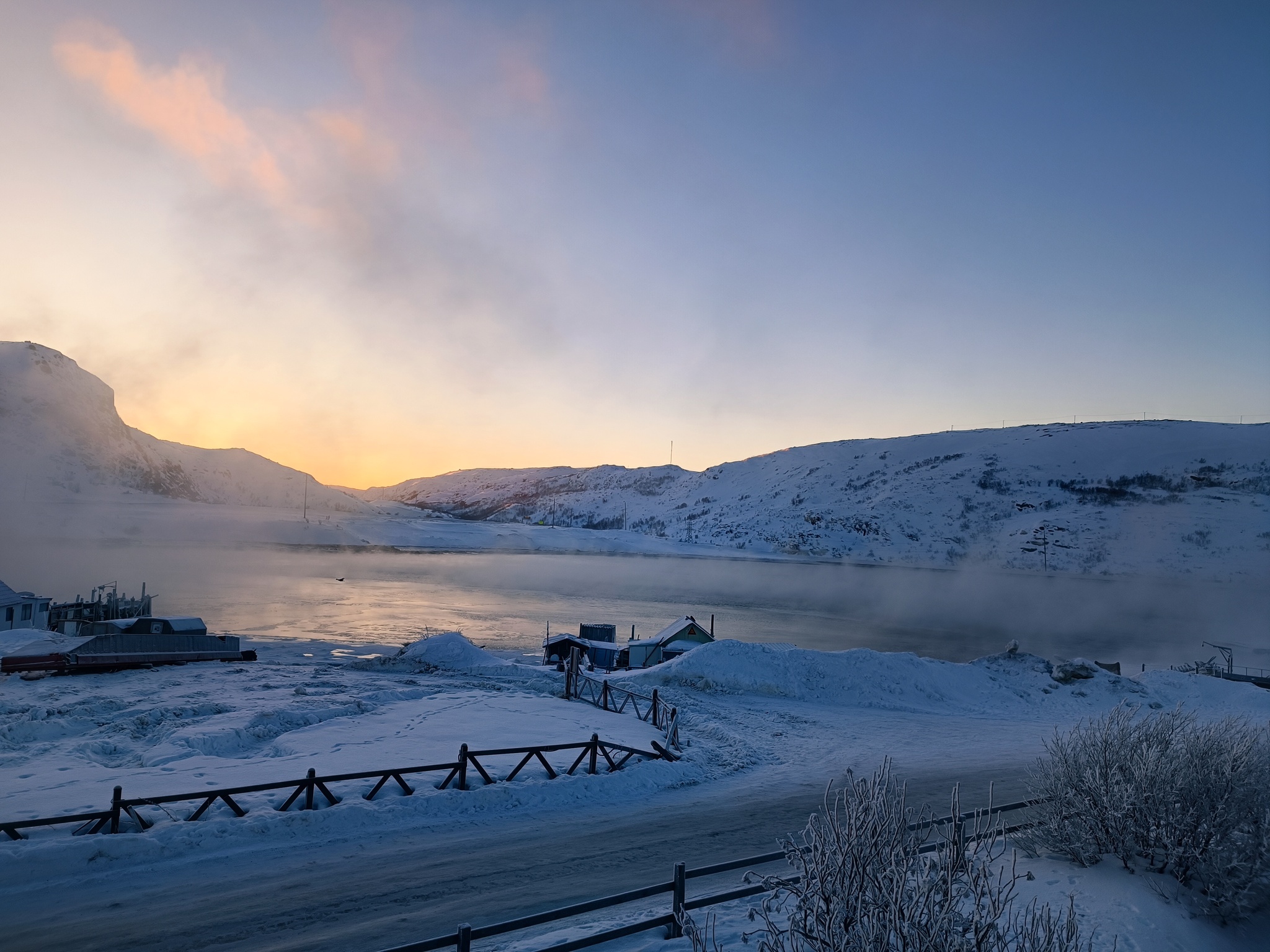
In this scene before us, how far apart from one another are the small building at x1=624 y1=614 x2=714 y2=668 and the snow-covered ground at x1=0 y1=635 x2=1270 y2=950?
6983 millimetres

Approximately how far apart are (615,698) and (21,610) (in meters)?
42.0

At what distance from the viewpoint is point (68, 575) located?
292 ft

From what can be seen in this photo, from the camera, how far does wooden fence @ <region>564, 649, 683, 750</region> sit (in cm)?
2531

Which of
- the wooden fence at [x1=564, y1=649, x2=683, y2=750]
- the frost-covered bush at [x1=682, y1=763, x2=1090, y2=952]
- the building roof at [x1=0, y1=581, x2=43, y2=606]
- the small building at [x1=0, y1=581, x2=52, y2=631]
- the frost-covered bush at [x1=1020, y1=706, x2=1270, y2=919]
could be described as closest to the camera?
the frost-covered bush at [x1=682, y1=763, x2=1090, y2=952]

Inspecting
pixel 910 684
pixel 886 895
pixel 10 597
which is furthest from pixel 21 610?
pixel 886 895

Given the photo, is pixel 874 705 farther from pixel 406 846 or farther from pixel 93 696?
pixel 93 696

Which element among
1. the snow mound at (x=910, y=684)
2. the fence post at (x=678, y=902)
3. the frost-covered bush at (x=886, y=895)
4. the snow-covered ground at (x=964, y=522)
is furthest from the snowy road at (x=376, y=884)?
the snow-covered ground at (x=964, y=522)

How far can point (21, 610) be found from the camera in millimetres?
45969

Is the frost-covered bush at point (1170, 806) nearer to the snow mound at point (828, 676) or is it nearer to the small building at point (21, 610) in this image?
the snow mound at point (828, 676)

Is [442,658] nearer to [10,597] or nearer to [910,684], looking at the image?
[910,684]

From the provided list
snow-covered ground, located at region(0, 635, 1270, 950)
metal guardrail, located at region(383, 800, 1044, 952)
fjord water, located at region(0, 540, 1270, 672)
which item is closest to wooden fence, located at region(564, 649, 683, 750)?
snow-covered ground, located at region(0, 635, 1270, 950)

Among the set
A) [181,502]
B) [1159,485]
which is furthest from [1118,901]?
[181,502]

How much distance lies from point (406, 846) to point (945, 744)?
1851 centimetres

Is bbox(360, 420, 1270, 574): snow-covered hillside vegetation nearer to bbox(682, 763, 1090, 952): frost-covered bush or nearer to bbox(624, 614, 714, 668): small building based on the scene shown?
bbox(624, 614, 714, 668): small building
